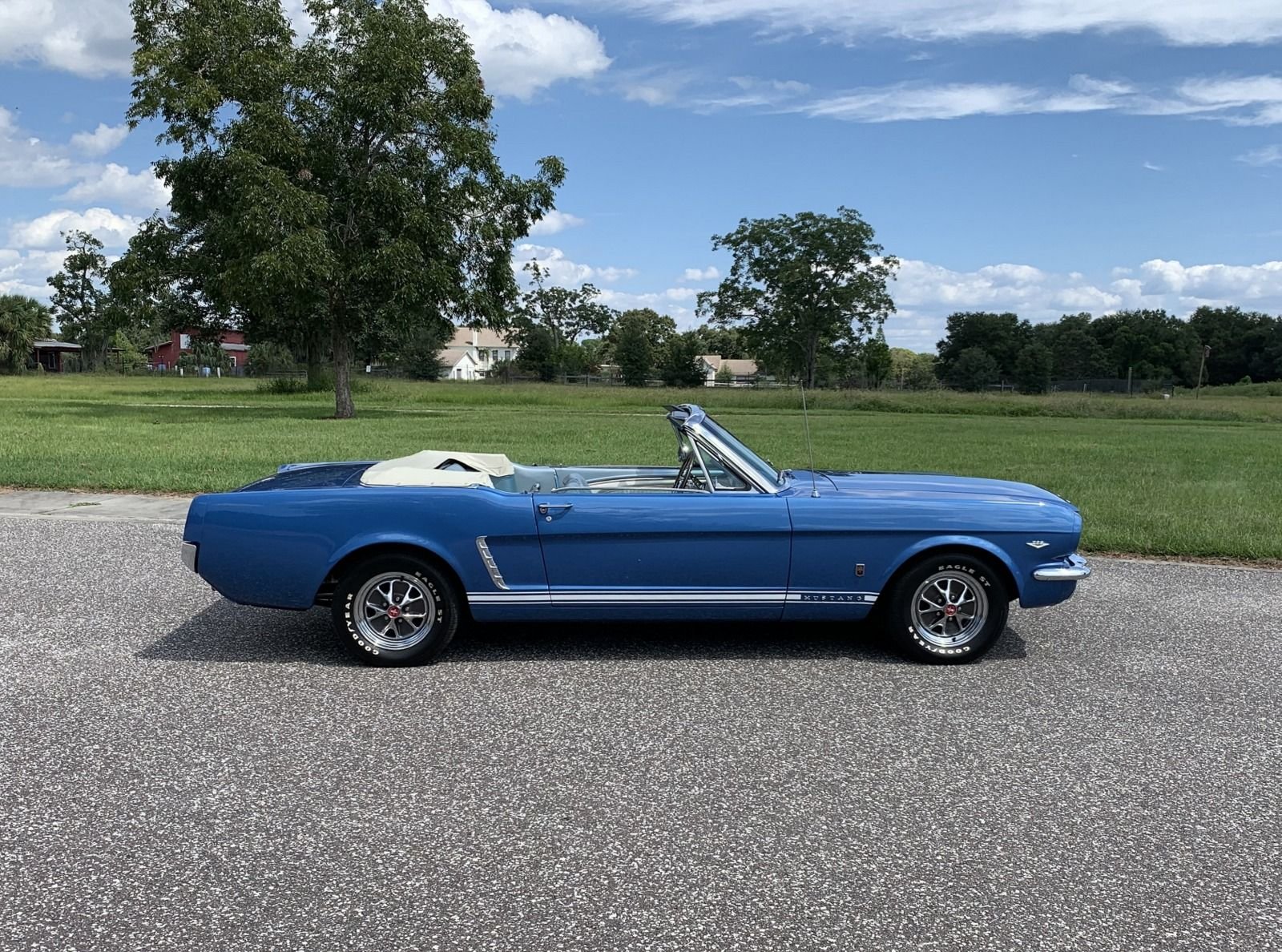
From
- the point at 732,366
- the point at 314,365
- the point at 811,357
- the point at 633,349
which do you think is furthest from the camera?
the point at 732,366

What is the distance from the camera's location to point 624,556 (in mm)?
4652

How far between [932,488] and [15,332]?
86605 millimetres

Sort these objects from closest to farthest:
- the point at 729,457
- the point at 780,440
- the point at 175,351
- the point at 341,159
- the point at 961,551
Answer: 1. the point at 961,551
2. the point at 729,457
3. the point at 780,440
4. the point at 341,159
5. the point at 175,351

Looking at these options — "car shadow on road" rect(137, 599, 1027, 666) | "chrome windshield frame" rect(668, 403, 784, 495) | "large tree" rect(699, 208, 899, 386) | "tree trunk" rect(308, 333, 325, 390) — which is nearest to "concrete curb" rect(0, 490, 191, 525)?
"car shadow on road" rect(137, 599, 1027, 666)

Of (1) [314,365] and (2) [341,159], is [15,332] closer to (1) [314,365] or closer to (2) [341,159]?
(1) [314,365]

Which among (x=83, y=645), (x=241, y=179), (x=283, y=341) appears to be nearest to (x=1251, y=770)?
(x=83, y=645)

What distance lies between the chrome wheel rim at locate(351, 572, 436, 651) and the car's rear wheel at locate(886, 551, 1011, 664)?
2.23 metres

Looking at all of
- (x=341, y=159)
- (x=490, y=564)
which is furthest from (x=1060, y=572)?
(x=341, y=159)

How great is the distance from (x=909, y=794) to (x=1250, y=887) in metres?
1.00

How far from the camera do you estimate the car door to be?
464 centimetres

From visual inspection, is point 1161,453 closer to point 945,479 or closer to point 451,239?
point 945,479

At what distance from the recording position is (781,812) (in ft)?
10.6

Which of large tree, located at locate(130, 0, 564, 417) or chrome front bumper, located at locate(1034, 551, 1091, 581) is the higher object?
large tree, located at locate(130, 0, 564, 417)

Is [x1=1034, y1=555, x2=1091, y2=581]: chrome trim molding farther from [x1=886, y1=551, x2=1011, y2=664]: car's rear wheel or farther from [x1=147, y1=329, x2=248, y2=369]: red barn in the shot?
[x1=147, y1=329, x2=248, y2=369]: red barn
